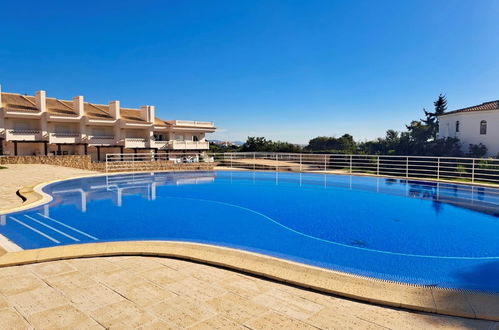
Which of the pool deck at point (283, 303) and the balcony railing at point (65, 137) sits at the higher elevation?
the balcony railing at point (65, 137)

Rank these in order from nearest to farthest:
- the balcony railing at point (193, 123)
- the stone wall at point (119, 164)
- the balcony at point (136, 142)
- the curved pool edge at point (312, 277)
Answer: the curved pool edge at point (312, 277) → the stone wall at point (119, 164) → the balcony at point (136, 142) → the balcony railing at point (193, 123)

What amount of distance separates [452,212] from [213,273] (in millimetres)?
8094

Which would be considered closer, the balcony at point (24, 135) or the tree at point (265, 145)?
the balcony at point (24, 135)

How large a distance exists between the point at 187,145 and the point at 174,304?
3305 centimetres

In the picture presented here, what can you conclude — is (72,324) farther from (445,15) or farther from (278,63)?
(278,63)

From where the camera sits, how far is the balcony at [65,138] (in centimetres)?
2672

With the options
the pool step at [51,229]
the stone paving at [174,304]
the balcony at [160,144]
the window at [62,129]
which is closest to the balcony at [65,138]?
the window at [62,129]

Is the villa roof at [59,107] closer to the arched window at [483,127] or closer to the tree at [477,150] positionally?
the tree at [477,150]

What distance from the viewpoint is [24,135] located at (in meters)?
25.5

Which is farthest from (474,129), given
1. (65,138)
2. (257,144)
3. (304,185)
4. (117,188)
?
(65,138)

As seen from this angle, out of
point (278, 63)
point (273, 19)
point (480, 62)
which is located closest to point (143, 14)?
point (273, 19)

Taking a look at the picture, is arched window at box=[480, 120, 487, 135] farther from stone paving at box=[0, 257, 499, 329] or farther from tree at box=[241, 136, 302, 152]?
stone paving at box=[0, 257, 499, 329]

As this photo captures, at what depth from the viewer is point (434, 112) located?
185ft

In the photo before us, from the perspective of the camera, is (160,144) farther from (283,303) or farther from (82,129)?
(283,303)
